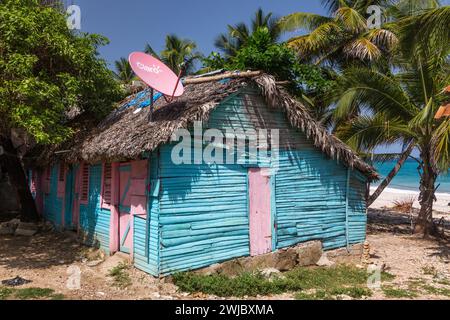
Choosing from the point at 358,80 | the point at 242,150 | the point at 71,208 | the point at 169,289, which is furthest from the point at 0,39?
the point at 358,80

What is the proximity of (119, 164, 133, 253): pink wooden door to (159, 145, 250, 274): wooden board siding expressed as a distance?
4.32ft

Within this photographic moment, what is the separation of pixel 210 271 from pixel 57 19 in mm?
6824

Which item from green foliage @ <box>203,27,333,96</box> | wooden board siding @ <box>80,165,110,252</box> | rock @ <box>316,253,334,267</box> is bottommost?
rock @ <box>316,253,334,267</box>

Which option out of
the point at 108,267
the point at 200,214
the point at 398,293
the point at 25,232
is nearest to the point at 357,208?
the point at 398,293

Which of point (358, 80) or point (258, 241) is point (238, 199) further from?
point (358, 80)

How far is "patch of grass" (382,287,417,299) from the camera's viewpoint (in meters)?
6.86

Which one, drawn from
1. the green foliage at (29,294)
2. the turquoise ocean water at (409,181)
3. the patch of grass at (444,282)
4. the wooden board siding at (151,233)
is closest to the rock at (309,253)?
the patch of grass at (444,282)

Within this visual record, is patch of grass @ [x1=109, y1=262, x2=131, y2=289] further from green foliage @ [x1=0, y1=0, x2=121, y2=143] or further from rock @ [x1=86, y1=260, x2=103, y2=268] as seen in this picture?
green foliage @ [x1=0, y1=0, x2=121, y2=143]

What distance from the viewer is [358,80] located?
11.9 meters

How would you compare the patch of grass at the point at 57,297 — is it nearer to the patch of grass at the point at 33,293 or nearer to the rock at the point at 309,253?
the patch of grass at the point at 33,293

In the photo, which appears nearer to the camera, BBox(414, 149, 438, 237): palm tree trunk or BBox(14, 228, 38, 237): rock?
BBox(14, 228, 38, 237): rock

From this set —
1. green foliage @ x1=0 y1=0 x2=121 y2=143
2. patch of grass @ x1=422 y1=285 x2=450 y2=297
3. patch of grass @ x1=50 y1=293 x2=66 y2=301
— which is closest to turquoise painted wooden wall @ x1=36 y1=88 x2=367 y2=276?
patch of grass @ x1=50 y1=293 x2=66 y2=301

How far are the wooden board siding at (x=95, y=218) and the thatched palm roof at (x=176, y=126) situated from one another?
2.01 feet

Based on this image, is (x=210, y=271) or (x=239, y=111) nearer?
(x=210, y=271)
